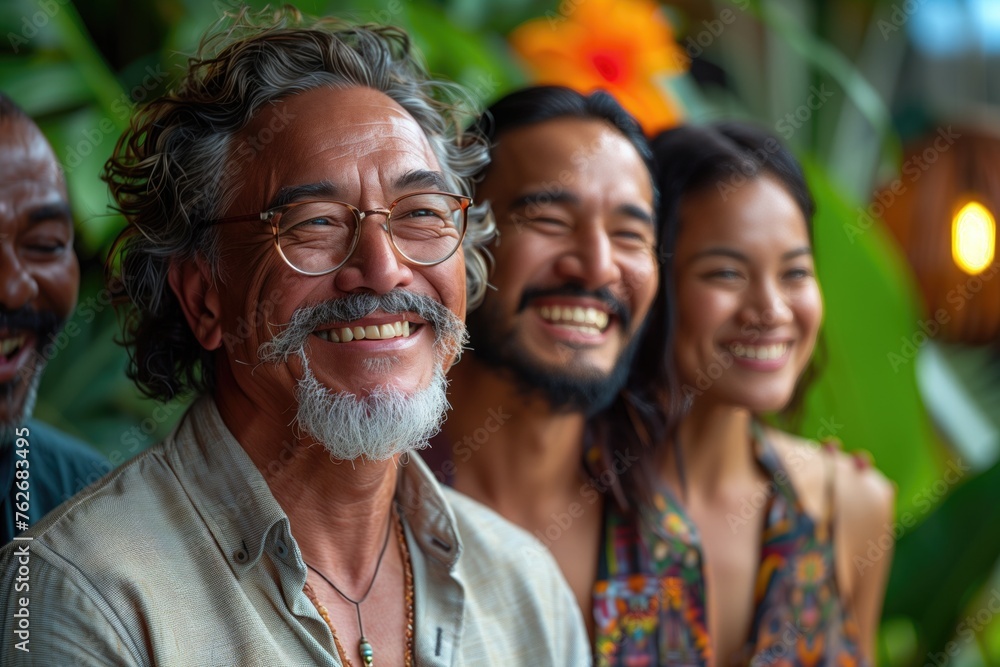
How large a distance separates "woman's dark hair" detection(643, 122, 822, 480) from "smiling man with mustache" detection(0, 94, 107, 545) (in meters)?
0.79

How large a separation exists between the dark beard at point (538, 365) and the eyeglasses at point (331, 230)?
10.6 inches

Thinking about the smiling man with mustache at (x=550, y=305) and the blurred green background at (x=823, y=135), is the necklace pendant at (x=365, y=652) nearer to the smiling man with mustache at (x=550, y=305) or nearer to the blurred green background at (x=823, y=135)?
the smiling man with mustache at (x=550, y=305)

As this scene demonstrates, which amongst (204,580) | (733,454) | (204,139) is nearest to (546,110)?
(204,139)

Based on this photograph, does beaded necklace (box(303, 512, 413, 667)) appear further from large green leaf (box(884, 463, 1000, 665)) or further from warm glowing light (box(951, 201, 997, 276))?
warm glowing light (box(951, 201, 997, 276))

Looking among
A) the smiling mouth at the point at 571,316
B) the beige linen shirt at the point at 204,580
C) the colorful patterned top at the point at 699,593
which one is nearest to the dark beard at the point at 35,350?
the beige linen shirt at the point at 204,580

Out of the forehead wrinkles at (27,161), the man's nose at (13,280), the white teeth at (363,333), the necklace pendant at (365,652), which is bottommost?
the necklace pendant at (365,652)

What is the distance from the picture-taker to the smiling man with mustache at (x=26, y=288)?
1.14 metres

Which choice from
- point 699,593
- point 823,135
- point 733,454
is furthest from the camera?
point 823,135

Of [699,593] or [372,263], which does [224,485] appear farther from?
[699,593]

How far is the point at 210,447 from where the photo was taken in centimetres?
103

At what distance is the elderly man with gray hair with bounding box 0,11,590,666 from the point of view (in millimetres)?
939

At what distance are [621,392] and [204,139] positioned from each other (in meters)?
0.71

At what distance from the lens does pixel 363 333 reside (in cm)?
101

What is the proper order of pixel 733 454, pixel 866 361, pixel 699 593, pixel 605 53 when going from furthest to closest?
pixel 866 361 → pixel 605 53 → pixel 733 454 → pixel 699 593
